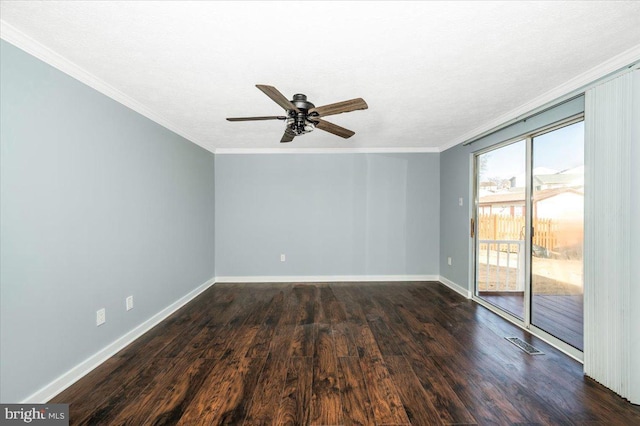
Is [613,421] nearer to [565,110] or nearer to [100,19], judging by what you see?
[565,110]

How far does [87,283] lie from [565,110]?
4.44m

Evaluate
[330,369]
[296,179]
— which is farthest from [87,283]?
[296,179]

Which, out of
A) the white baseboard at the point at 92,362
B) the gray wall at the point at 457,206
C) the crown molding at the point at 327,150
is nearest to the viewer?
the white baseboard at the point at 92,362

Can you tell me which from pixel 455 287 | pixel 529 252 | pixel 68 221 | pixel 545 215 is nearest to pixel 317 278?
pixel 455 287

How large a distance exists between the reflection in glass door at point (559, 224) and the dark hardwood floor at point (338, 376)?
517 mm

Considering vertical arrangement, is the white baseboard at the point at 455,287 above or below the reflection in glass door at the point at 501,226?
below

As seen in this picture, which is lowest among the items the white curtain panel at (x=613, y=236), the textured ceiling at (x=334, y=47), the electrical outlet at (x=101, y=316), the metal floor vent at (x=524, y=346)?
the metal floor vent at (x=524, y=346)

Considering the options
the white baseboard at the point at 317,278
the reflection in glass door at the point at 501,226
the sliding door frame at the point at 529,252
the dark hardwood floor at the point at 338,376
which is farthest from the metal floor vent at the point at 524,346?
the white baseboard at the point at 317,278

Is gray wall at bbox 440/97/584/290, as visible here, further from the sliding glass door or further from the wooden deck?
the wooden deck

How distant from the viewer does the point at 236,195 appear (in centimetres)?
479

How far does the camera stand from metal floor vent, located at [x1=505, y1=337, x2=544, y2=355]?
7.84ft

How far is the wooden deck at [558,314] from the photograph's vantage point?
8.53 ft

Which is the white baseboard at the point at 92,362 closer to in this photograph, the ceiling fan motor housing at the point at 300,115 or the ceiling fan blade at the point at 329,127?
the ceiling fan motor housing at the point at 300,115

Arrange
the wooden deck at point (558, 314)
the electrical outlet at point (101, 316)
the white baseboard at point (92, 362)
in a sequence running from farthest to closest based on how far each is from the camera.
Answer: the wooden deck at point (558, 314), the electrical outlet at point (101, 316), the white baseboard at point (92, 362)
